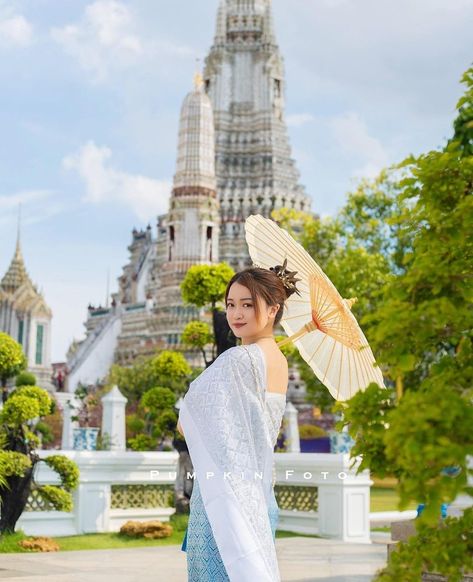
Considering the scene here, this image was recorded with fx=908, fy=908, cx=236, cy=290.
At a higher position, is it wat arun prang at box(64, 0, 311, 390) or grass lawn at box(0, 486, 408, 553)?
wat arun prang at box(64, 0, 311, 390)

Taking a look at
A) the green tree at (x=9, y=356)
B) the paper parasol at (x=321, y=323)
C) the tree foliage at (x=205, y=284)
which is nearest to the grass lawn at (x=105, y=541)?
the green tree at (x=9, y=356)

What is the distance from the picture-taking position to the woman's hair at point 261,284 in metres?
3.74

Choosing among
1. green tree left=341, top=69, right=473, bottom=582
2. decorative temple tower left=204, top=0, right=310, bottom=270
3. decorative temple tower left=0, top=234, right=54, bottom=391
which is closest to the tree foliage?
green tree left=341, top=69, right=473, bottom=582

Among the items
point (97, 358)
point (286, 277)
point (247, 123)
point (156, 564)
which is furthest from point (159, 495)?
point (247, 123)

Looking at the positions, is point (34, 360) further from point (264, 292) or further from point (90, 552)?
point (264, 292)

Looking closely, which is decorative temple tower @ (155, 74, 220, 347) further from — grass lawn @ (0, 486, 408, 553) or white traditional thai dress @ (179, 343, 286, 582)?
white traditional thai dress @ (179, 343, 286, 582)

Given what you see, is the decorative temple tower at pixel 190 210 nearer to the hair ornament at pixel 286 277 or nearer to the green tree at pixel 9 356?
the green tree at pixel 9 356

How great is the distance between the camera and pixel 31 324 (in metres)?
38.6

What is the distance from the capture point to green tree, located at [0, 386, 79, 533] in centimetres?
929

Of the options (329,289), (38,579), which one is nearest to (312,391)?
(38,579)

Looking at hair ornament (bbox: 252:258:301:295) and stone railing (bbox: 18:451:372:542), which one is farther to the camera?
stone railing (bbox: 18:451:372:542)

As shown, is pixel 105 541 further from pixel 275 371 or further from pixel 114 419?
pixel 275 371

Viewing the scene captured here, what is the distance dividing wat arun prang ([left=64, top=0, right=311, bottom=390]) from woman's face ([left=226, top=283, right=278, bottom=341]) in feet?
96.1

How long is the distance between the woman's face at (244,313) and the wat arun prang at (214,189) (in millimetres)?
29278
